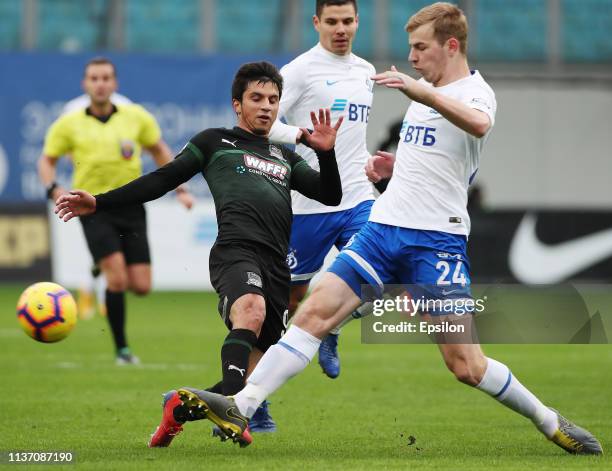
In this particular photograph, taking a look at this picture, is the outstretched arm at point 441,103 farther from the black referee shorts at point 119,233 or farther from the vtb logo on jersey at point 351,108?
the black referee shorts at point 119,233

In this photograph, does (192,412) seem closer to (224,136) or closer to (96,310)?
(224,136)

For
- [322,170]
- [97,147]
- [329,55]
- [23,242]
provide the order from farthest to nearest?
[23,242], [97,147], [329,55], [322,170]

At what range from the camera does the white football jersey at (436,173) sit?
693 cm

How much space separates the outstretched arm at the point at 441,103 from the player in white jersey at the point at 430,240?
1 cm

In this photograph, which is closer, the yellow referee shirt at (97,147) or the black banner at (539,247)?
the yellow referee shirt at (97,147)

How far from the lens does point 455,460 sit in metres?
6.76

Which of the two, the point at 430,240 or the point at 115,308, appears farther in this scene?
the point at 115,308

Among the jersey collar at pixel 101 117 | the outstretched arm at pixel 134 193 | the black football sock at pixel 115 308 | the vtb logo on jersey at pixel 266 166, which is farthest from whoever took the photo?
the jersey collar at pixel 101 117

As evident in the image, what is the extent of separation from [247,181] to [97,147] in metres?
5.00

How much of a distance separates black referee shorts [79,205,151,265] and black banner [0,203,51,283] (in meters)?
8.75

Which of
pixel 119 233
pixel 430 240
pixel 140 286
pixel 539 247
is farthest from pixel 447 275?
pixel 539 247

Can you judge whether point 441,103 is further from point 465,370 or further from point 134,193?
point 134,193

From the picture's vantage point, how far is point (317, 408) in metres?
9.17

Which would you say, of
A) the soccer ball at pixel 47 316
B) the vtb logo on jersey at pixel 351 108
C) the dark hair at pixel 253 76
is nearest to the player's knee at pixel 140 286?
the soccer ball at pixel 47 316
